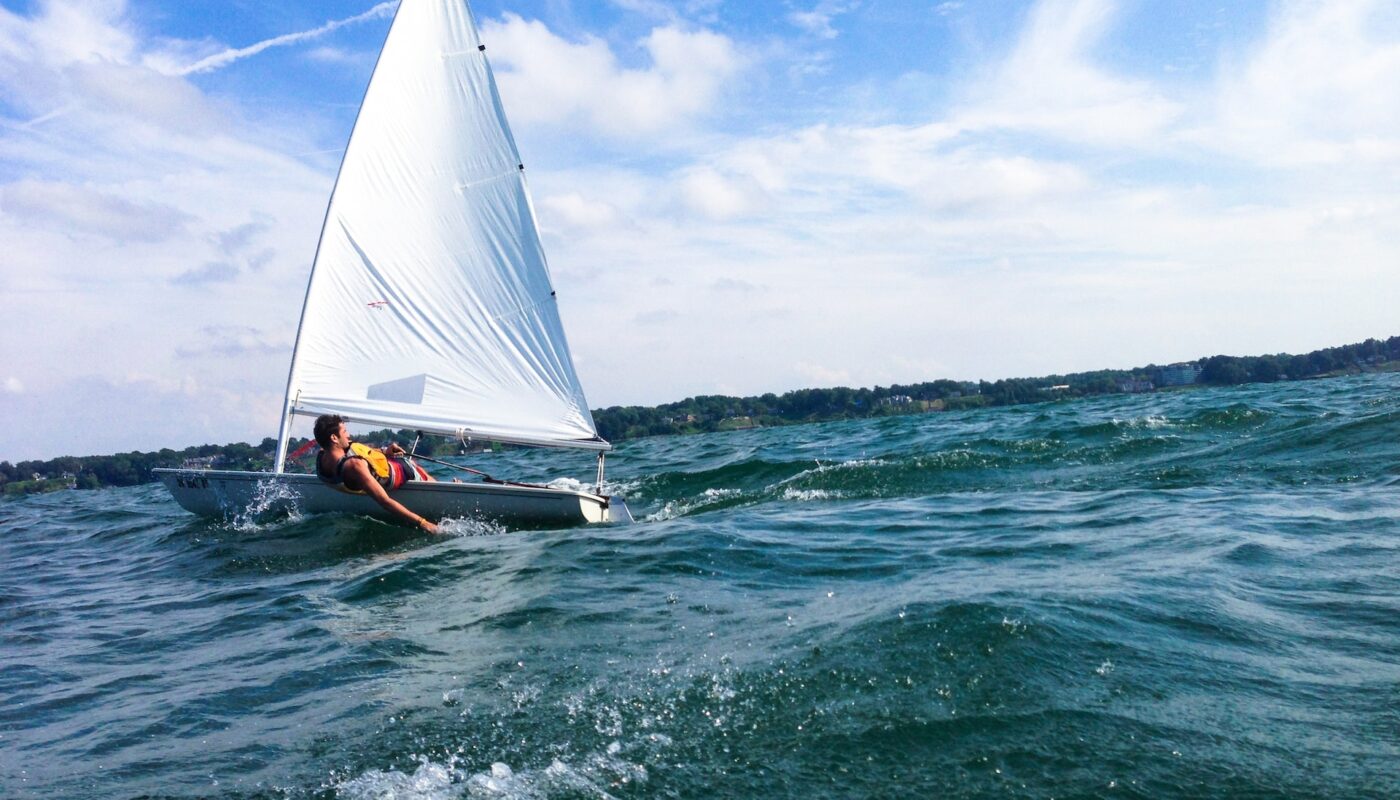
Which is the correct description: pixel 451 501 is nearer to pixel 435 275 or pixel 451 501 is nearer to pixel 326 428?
pixel 326 428

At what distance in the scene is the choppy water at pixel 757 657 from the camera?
3945 millimetres

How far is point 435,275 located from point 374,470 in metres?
2.81

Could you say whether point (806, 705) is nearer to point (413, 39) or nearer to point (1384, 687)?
point (1384, 687)

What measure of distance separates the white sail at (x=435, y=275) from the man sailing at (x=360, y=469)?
889 millimetres

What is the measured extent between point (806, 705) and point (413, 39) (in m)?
10.7

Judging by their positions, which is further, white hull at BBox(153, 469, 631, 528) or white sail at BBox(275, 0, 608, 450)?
white sail at BBox(275, 0, 608, 450)

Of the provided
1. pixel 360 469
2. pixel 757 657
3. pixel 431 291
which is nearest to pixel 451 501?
pixel 360 469

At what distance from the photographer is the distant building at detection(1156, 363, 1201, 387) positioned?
45188mm

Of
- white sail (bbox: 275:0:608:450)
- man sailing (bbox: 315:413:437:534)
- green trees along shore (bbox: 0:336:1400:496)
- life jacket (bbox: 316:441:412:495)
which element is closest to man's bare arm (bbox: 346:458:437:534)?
man sailing (bbox: 315:413:437:534)

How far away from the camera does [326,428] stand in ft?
35.5

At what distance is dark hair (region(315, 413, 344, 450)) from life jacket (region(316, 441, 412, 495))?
0.25 m

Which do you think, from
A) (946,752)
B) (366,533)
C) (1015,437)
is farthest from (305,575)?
(1015,437)

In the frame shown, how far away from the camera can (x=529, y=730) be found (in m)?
4.44

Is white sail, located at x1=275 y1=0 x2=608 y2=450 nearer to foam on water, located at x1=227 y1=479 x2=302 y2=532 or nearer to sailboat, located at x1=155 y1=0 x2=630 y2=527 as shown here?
sailboat, located at x1=155 y1=0 x2=630 y2=527
